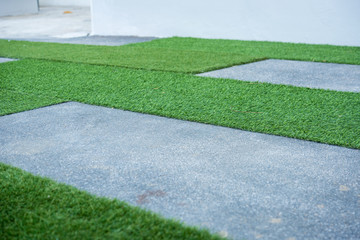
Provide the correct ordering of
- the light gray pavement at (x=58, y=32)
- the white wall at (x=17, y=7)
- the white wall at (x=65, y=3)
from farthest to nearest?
the white wall at (x=65, y=3) → the white wall at (x=17, y=7) → the light gray pavement at (x=58, y=32)

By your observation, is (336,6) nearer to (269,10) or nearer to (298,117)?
(269,10)

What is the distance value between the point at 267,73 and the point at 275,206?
369cm

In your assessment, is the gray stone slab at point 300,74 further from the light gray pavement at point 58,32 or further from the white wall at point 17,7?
the white wall at point 17,7

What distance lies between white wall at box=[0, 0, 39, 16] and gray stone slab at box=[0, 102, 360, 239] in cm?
Result: 1586

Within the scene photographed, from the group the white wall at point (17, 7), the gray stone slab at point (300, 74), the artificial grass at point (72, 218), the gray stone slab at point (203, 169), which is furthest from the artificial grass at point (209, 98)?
the white wall at point (17, 7)

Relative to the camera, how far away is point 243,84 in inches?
201

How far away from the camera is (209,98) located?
4.48m

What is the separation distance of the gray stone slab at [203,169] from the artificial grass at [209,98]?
21 cm

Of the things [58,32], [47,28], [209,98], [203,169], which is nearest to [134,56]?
[209,98]

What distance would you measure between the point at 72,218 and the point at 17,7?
18474 mm

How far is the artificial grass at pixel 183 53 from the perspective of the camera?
6516mm

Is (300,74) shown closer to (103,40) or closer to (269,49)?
(269,49)

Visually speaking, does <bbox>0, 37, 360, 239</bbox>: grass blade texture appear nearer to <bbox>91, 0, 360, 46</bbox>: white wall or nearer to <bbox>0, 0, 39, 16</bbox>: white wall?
<bbox>91, 0, 360, 46</bbox>: white wall

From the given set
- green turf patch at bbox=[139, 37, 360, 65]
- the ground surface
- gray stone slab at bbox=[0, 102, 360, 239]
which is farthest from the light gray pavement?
gray stone slab at bbox=[0, 102, 360, 239]
